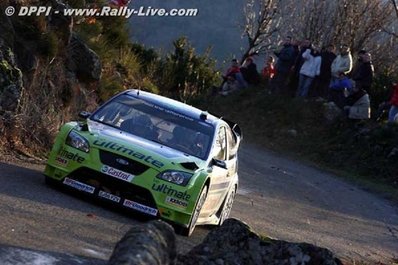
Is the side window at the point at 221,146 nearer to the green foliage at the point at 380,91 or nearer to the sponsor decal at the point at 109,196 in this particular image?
the sponsor decal at the point at 109,196

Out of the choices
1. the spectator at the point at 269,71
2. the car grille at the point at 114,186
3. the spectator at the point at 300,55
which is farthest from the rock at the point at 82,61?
the spectator at the point at 269,71

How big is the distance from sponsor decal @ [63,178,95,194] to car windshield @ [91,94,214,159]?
1.24 meters

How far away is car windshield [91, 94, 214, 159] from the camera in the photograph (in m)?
12.6

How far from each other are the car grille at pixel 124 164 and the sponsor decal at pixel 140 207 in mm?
356

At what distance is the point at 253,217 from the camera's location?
15.2 meters

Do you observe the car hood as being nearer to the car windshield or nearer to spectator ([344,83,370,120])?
the car windshield

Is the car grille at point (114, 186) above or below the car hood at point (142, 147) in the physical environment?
below

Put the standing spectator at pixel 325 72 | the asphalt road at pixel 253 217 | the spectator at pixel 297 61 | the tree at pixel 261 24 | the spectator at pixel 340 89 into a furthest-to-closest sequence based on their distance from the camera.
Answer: the tree at pixel 261 24, the spectator at pixel 297 61, the standing spectator at pixel 325 72, the spectator at pixel 340 89, the asphalt road at pixel 253 217

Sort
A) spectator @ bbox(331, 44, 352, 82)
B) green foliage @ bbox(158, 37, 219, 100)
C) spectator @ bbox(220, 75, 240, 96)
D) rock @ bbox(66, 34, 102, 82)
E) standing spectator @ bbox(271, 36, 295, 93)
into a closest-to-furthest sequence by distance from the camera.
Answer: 1. rock @ bbox(66, 34, 102, 82)
2. spectator @ bbox(331, 44, 352, 82)
3. standing spectator @ bbox(271, 36, 295, 93)
4. spectator @ bbox(220, 75, 240, 96)
5. green foliage @ bbox(158, 37, 219, 100)

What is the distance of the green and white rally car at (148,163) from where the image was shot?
37.3 ft

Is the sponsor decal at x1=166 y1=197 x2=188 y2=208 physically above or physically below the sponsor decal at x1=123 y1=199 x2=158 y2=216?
above

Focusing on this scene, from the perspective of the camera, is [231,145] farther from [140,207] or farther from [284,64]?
[284,64]

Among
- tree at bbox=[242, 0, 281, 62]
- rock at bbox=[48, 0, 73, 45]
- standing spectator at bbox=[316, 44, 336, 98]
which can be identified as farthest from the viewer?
tree at bbox=[242, 0, 281, 62]

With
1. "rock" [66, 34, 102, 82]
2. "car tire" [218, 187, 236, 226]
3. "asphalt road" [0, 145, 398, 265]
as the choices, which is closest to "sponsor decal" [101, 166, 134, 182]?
"asphalt road" [0, 145, 398, 265]
